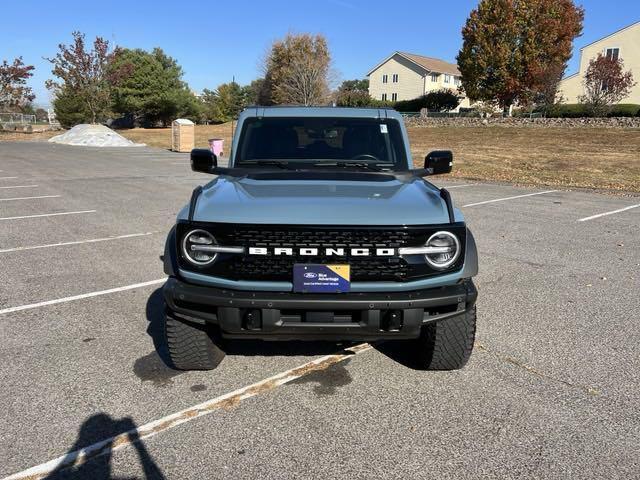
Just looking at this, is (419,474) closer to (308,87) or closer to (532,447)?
(532,447)

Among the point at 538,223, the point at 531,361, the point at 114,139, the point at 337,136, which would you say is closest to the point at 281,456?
the point at 531,361

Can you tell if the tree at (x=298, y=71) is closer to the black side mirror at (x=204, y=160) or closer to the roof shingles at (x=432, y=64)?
the roof shingles at (x=432, y=64)

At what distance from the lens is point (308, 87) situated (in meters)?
53.2

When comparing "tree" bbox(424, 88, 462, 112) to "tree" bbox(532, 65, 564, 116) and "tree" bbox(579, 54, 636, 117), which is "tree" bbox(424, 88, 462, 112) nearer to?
"tree" bbox(532, 65, 564, 116)

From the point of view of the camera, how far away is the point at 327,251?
2.82m

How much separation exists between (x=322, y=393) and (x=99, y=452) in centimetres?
126

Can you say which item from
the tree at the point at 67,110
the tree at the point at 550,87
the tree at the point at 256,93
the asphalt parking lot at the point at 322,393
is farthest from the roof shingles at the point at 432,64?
the asphalt parking lot at the point at 322,393

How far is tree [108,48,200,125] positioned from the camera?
5234cm

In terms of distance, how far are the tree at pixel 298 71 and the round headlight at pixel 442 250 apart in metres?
49.8

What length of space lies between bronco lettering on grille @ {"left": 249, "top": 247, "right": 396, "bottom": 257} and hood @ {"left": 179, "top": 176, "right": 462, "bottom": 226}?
0.14m

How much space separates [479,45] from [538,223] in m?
39.8

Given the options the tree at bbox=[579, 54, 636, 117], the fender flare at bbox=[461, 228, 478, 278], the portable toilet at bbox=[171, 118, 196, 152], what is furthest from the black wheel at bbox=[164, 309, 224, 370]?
the tree at bbox=[579, 54, 636, 117]

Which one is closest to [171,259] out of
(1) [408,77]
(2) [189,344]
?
(2) [189,344]

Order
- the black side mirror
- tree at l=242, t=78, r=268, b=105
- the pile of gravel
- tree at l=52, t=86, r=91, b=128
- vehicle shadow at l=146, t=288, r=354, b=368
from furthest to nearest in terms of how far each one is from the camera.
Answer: tree at l=242, t=78, r=268, b=105, tree at l=52, t=86, r=91, b=128, the pile of gravel, the black side mirror, vehicle shadow at l=146, t=288, r=354, b=368
